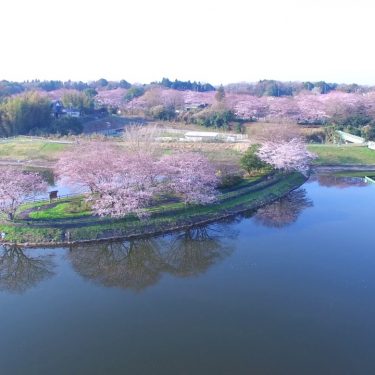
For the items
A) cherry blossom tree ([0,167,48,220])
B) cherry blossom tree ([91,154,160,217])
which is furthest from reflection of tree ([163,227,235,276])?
cherry blossom tree ([0,167,48,220])

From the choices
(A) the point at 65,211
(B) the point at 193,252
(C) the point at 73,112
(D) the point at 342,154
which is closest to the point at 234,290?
(B) the point at 193,252

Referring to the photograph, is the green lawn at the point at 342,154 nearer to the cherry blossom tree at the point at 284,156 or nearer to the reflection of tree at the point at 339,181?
the reflection of tree at the point at 339,181

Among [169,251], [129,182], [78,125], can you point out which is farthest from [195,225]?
[78,125]

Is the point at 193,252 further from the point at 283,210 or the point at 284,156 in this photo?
the point at 284,156

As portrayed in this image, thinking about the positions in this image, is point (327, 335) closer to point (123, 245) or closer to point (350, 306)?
point (350, 306)

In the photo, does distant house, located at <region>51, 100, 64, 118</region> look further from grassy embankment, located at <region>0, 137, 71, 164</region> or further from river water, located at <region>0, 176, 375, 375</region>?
river water, located at <region>0, 176, 375, 375</region>

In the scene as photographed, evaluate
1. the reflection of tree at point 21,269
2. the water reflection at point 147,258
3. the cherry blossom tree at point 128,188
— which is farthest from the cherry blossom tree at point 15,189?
the water reflection at point 147,258
